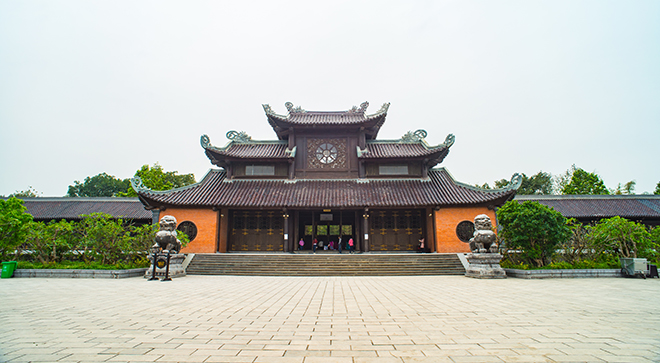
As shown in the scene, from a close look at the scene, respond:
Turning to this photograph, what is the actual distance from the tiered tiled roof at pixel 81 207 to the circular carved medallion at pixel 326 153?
42.5 ft

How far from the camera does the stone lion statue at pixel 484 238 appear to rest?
1192 cm

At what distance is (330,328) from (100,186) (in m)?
65.0

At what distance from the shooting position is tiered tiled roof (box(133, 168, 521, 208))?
16.7 metres

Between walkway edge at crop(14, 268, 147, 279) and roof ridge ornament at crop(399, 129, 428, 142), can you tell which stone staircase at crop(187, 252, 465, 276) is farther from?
roof ridge ornament at crop(399, 129, 428, 142)

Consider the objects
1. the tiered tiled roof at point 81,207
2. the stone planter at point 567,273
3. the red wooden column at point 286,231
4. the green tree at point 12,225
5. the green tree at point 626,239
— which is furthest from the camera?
the tiered tiled roof at point 81,207

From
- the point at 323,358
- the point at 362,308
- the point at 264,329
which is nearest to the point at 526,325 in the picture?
the point at 362,308

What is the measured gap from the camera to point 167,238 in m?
11.9

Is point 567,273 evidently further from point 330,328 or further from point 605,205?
point 605,205

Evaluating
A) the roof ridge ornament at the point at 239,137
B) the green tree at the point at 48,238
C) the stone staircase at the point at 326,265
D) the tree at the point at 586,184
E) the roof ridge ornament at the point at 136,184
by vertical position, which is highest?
the roof ridge ornament at the point at 239,137

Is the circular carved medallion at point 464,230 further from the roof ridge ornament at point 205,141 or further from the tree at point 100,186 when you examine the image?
the tree at point 100,186

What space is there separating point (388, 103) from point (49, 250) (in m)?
19.2

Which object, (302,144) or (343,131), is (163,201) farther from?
(343,131)

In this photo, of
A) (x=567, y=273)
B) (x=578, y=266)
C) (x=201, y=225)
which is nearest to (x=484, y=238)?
(x=567, y=273)

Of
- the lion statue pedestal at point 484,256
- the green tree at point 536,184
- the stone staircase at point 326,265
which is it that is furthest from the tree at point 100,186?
the green tree at point 536,184
